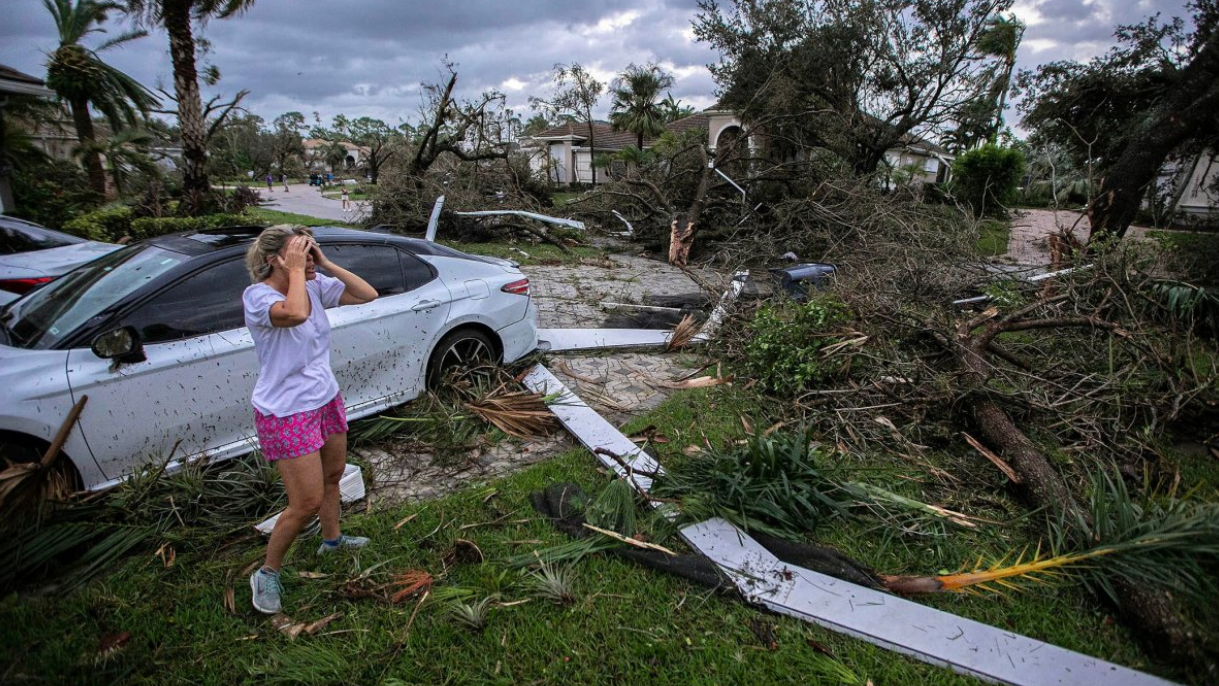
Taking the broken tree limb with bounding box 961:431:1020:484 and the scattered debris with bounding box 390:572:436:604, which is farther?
the broken tree limb with bounding box 961:431:1020:484

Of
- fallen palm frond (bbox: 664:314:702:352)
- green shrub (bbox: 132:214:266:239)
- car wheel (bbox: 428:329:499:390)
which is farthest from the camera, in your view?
green shrub (bbox: 132:214:266:239)

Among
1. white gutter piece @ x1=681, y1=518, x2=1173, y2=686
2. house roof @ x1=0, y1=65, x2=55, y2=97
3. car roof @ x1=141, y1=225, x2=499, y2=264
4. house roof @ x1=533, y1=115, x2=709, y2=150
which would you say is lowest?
white gutter piece @ x1=681, y1=518, x2=1173, y2=686

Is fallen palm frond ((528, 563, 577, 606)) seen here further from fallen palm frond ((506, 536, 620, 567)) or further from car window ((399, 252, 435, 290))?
car window ((399, 252, 435, 290))

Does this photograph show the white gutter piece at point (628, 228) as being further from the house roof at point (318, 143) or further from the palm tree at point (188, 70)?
the house roof at point (318, 143)

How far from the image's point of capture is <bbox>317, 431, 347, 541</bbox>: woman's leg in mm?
2921

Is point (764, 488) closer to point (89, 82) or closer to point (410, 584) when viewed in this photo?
point (410, 584)

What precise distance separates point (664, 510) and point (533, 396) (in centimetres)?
183

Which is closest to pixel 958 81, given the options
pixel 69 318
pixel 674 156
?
pixel 674 156

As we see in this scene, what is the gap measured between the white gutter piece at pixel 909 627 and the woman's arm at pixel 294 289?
2322mm

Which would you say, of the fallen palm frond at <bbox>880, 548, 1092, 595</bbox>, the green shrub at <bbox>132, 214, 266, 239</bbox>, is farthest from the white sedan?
the green shrub at <bbox>132, 214, 266, 239</bbox>

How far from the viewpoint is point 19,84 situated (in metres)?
13.3

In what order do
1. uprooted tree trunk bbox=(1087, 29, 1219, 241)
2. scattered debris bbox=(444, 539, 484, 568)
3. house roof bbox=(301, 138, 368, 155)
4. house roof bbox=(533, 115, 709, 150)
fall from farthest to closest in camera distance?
1. house roof bbox=(301, 138, 368, 155)
2. house roof bbox=(533, 115, 709, 150)
3. uprooted tree trunk bbox=(1087, 29, 1219, 241)
4. scattered debris bbox=(444, 539, 484, 568)

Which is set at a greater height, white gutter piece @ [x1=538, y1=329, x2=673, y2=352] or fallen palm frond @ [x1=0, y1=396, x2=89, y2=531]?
fallen palm frond @ [x1=0, y1=396, x2=89, y2=531]

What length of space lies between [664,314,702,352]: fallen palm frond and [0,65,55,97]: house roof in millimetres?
16206
